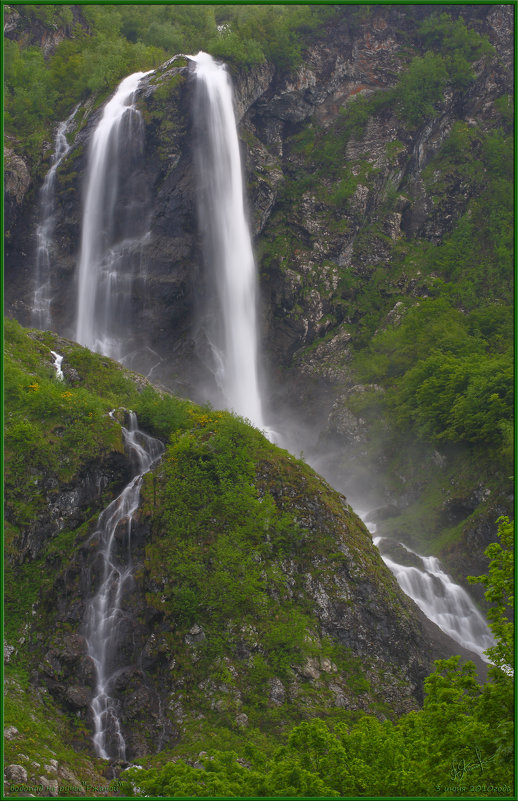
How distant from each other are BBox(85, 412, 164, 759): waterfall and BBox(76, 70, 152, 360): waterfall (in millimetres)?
18370

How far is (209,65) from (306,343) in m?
22.7

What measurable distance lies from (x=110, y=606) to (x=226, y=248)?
2935 centimetres

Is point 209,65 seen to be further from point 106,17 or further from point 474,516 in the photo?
point 474,516

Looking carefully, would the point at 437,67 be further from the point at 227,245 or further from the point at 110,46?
the point at 110,46

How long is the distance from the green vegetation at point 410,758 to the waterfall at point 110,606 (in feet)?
18.4

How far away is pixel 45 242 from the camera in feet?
133

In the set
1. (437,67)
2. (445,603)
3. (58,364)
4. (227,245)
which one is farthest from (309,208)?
(445,603)

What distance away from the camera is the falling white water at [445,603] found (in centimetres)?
2377

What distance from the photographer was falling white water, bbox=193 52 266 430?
39.3m

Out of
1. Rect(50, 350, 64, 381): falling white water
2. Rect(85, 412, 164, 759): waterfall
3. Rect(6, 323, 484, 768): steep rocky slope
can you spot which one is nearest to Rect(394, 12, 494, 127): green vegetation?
Rect(50, 350, 64, 381): falling white water

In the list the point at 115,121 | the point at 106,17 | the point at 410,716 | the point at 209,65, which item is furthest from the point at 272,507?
the point at 106,17

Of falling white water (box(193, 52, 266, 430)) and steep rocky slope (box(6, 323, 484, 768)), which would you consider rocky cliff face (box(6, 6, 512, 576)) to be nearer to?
falling white water (box(193, 52, 266, 430))

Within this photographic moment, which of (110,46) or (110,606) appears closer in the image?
(110,606)

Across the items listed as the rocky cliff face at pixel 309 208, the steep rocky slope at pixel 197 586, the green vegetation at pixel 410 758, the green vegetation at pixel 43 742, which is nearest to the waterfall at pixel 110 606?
Answer: the steep rocky slope at pixel 197 586
